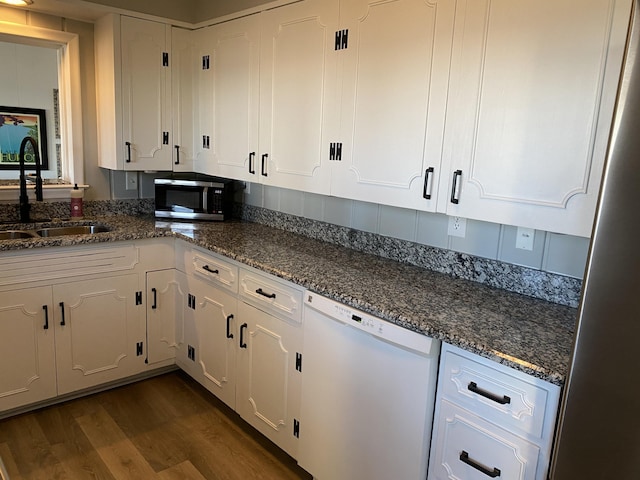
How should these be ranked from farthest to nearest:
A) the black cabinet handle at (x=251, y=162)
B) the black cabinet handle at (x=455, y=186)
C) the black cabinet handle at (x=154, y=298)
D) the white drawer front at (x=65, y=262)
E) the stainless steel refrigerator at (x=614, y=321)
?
1. the black cabinet handle at (x=154, y=298)
2. the black cabinet handle at (x=251, y=162)
3. the white drawer front at (x=65, y=262)
4. the black cabinet handle at (x=455, y=186)
5. the stainless steel refrigerator at (x=614, y=321)

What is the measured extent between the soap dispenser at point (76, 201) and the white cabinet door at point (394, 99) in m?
1.79

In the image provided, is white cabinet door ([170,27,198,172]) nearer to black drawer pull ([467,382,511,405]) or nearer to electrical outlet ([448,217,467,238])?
electrical outlet ([448,217,467,238])

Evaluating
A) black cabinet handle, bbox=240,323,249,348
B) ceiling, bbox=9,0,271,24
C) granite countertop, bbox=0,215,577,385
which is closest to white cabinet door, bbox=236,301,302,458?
black cabinet handle, bbox=240,323,249,348

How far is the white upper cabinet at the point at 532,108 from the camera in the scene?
1.45 metres

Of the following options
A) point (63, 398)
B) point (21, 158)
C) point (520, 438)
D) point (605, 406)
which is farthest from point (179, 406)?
point (605, 406)

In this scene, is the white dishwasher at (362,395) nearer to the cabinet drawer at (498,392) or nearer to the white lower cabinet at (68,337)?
the cabinet drawer at (498,392)

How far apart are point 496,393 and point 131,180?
2.78 meters

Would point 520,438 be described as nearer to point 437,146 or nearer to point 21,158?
point 437,146

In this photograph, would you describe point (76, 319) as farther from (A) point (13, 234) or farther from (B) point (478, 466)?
(B) point (478, 466)

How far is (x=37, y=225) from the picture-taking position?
293 centimetres

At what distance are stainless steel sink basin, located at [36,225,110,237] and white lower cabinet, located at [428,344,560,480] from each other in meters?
2.31

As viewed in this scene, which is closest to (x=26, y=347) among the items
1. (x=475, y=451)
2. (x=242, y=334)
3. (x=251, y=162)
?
(x=242, y=334)

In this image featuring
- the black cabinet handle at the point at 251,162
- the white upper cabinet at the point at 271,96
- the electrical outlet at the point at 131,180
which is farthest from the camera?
the electrical outlet at the point at 131,180

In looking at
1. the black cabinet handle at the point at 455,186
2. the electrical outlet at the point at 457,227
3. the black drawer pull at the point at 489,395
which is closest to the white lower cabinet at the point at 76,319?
the electrical outlet at the point at 457,227
